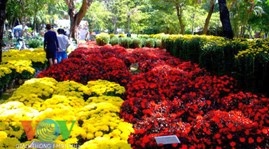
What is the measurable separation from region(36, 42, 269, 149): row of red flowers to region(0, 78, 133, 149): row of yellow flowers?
0.26 metres

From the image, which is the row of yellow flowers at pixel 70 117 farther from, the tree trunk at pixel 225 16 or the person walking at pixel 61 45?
the tree trunk at pixel 225 16

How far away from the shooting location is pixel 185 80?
27.0 feet

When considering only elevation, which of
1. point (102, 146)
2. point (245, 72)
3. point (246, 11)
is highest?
point (246, 11)

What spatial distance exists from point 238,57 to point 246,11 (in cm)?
2807

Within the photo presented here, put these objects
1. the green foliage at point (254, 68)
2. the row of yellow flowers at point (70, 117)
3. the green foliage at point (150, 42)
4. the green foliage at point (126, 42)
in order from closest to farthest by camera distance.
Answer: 1. the row of yellow flowers at point (70, 117)
2. the green foliage at point (254, 68)
3. the green foliage at point (150, 42)
4. the green foliage at point (126, 42)

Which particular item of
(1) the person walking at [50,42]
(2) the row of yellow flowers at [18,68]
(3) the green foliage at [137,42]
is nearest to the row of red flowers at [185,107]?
(2) the row of yellow flowers at [18,68]

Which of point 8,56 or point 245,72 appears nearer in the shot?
point 245,72

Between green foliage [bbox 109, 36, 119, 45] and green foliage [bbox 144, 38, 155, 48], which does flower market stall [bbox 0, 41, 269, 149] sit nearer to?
green foliage [bbox 144, 38, 155, 48]

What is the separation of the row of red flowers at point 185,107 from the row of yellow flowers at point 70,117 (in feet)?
0.84

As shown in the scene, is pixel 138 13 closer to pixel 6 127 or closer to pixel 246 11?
pixel 246 11

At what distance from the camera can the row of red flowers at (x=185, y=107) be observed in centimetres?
446

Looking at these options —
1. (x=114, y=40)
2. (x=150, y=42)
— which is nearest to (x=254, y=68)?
(x=150, y=42)

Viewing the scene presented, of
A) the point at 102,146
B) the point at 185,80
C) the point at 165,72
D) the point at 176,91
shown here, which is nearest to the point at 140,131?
the point at 102,146

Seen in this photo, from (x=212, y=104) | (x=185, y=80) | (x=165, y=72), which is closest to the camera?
(x=212, y=104)
